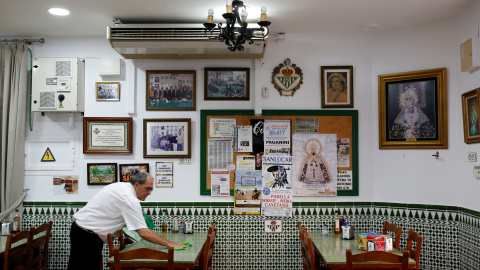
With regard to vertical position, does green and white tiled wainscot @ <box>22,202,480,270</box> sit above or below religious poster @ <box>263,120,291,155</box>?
below

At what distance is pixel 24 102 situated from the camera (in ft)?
17.2

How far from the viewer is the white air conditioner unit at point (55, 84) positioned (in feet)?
16.7

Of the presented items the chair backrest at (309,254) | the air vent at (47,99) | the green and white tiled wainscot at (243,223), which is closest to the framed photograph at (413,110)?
the green and white tiled wainscot at (243,223)

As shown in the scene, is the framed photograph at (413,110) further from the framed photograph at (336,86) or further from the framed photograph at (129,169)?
the framed photograph at (129,169)

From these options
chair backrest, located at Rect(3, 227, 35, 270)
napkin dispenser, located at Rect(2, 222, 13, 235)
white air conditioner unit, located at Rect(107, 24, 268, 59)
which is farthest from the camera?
napkin dispenser, located at Rect(2, 222, 13, 235)

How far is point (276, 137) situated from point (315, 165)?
608 millimetres

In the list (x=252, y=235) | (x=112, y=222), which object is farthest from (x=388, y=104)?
(x=112, y=222)

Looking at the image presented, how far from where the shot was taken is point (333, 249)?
4.13m

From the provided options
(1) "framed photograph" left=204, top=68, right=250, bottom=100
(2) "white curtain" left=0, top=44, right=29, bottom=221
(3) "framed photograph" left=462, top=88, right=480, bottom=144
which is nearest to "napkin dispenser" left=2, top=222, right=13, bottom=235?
(2) "white curtain" left=0, top=44, right=29, bottom=221

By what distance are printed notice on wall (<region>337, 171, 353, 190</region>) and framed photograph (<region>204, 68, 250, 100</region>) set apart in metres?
1.54

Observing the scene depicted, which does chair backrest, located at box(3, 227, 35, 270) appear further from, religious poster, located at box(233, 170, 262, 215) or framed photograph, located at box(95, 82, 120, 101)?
religious poster, located at box(233, 170, 262, 215)

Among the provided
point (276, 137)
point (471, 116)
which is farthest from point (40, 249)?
point (471, 116)

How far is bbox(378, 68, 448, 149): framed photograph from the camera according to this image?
15.7 feet

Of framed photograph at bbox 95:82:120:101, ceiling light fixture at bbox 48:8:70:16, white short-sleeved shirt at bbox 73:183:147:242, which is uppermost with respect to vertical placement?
ceiling light fixture at bbox 48:8:70:16
